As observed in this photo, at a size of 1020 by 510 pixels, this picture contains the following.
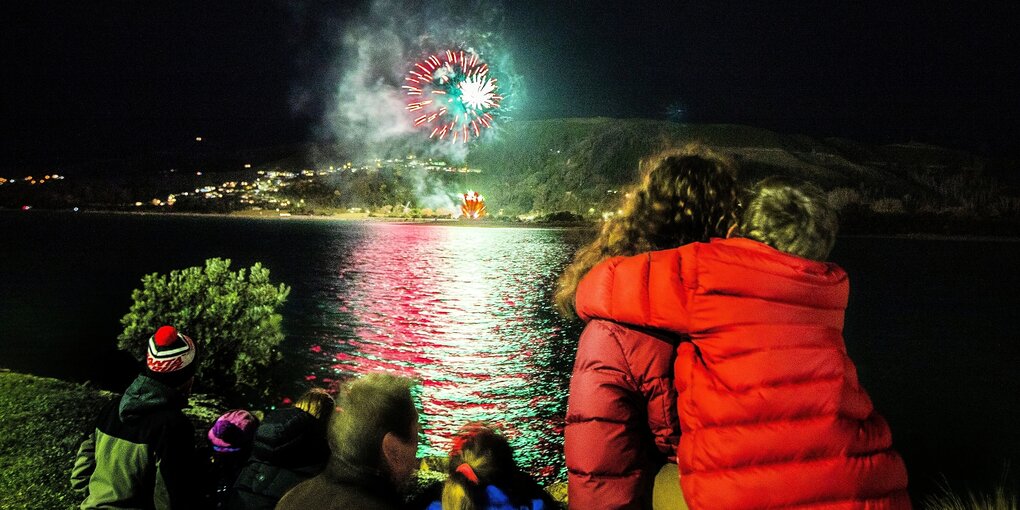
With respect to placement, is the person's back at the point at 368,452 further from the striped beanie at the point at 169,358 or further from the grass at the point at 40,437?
the grass at the point at 40,437

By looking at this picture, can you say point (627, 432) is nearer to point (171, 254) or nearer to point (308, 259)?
point (308, 259)

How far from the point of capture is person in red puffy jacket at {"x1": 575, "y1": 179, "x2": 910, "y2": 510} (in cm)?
259

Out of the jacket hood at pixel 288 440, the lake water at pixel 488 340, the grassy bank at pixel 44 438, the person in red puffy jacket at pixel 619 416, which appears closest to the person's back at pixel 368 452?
the person in red puffy jacket at pixel 619 416

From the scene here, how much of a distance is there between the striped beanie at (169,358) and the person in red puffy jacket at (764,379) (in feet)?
10.0

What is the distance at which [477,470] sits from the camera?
128 inches

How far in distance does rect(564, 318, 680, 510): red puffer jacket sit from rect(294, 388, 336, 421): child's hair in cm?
222

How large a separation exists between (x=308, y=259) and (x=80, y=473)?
69855 millimetres

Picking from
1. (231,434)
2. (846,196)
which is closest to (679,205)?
(231,434)

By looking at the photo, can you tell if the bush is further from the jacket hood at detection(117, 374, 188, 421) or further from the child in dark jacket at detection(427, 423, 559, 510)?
the child in dark jacket at detection(427, 423, 559, 510)

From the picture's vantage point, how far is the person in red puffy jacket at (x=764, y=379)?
2586 millimetres

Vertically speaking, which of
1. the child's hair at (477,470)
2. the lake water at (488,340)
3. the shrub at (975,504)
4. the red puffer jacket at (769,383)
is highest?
the red puffer jacket at (769,383)

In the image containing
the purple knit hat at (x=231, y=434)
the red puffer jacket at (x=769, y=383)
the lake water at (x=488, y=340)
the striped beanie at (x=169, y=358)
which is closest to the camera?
the red puffer jacket at (x=769, y=383)

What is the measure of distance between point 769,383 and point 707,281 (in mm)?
459

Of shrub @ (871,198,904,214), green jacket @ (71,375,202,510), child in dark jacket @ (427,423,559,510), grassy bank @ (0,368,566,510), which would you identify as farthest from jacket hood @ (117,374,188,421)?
shrub @ (871,198,904,214)
